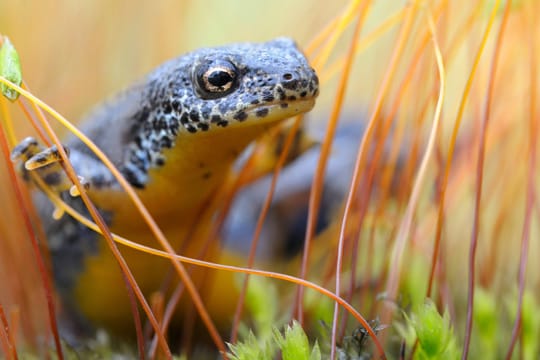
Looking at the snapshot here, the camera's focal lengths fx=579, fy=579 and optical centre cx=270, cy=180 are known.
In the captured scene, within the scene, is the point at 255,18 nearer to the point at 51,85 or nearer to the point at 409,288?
the point at 51,85

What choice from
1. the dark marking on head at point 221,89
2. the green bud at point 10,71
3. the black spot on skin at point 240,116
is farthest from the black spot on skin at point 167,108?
the green bud at point 10,71

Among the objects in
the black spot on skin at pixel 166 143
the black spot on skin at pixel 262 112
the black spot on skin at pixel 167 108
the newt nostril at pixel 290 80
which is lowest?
A: the black spot on skin at pixel 166 143

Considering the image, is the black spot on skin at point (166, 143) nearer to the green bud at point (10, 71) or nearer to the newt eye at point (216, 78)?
the newt eye at point (216, 78)

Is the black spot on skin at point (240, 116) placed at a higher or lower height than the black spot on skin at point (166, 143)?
higher

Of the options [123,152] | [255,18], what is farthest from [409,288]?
[255,18]

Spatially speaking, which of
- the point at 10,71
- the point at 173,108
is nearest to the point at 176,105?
the point at 173,108

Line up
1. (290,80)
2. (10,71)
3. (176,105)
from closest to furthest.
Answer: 1. (10,71)
2. (290,80)
3. (176,105)

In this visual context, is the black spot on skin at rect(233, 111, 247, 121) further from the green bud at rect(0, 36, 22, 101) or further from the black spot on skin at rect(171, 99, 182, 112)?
the green bud at rect(0, 36, 22, 101)

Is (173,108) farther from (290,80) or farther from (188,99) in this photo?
(290,80)
